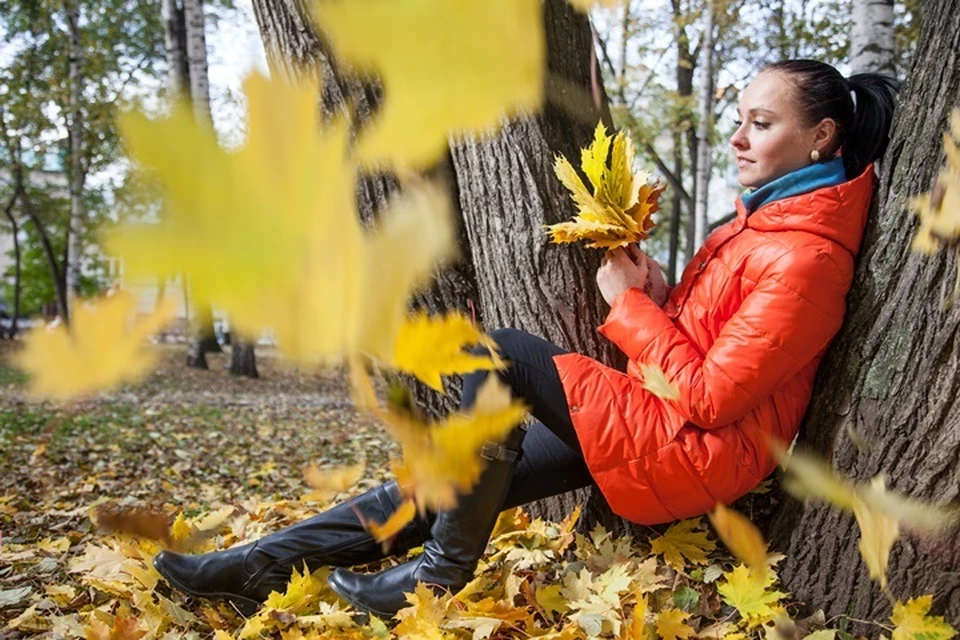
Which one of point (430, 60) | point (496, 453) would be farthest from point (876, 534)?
point (430, 60)

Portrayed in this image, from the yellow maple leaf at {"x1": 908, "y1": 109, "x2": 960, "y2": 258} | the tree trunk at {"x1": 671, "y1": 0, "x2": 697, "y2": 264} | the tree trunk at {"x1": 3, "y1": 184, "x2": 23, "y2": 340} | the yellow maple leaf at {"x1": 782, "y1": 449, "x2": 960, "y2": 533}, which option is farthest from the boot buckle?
the tree trunk at {"x1": 3, "y1": 184, "x2": 23, "y2": 340}

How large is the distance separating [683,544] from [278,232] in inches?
61.8

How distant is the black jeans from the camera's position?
171 centimetres

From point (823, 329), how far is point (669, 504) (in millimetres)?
501

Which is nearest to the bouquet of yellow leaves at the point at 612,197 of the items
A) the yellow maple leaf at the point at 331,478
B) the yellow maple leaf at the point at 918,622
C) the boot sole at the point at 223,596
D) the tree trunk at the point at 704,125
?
the yellow maple leaf at the point at 918,622

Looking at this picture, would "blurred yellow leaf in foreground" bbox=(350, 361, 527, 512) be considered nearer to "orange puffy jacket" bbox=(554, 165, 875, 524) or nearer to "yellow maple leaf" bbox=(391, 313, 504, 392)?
"yellow maple leaf" bbox=(391, 313, 504, 392)

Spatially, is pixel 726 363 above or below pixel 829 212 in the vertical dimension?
below

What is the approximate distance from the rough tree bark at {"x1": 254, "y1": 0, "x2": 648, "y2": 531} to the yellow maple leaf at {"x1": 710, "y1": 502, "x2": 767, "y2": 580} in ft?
0.88

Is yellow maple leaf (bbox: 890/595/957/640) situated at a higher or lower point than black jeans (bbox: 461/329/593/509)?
lower

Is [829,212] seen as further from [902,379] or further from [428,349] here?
[428,349]

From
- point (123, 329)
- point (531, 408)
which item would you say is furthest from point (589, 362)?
point (123, 329)

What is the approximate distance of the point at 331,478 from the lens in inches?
182

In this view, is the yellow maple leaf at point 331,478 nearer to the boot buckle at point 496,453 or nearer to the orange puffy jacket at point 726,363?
the boot buckle at point 496,453

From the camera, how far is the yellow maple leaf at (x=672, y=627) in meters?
1.65
